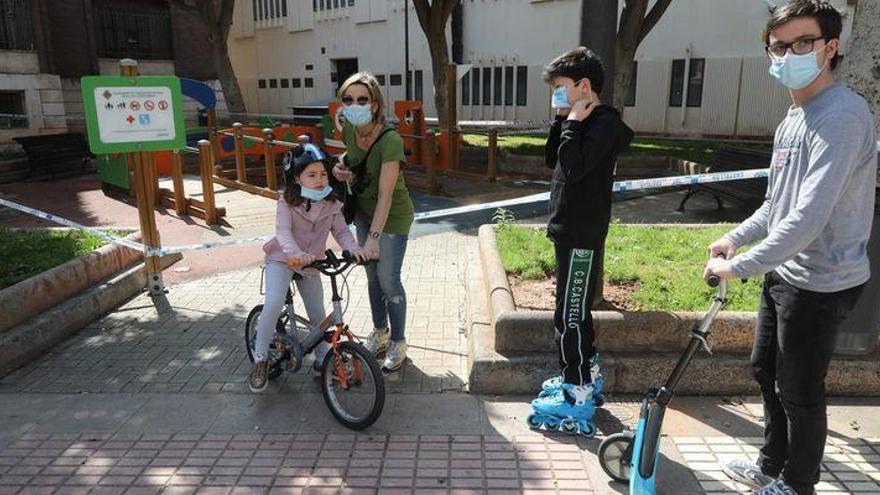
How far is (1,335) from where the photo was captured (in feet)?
15.1

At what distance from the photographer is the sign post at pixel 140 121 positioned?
5602mm

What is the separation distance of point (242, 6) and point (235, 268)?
31.5 m

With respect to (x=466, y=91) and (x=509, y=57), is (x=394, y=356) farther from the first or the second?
(x=466, y=91)

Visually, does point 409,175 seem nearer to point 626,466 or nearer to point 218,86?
point 626,466

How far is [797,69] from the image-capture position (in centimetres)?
254

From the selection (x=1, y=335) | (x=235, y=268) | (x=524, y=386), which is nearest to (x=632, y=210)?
(x=235, y=268)

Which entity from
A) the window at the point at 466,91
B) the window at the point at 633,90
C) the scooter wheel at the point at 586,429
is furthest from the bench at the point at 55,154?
the window at the point at 633,90

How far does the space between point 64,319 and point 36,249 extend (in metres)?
1.45

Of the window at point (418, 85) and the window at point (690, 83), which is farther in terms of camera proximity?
the window at point (418, 85)

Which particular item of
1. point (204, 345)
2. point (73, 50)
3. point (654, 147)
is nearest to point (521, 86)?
point (654, 147)

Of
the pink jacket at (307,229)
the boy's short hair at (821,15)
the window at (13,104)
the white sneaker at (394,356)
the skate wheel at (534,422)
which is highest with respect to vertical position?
the boy's short hair at (821,15)

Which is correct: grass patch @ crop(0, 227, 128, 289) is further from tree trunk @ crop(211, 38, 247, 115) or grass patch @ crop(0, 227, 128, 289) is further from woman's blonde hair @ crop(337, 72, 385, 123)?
tree trunk @ crop(211, 38, 247, 115)

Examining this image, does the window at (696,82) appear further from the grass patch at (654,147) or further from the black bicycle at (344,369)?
the black bicycle at (344,369)

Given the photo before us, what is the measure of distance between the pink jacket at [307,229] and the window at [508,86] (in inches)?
840
